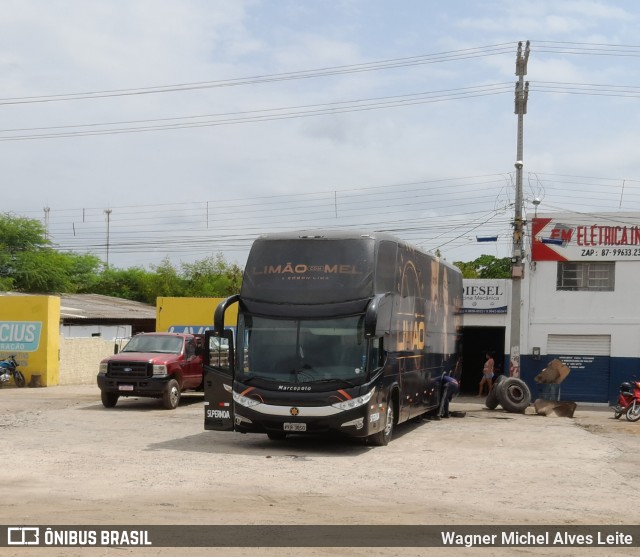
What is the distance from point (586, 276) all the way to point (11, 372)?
20784 millimetres

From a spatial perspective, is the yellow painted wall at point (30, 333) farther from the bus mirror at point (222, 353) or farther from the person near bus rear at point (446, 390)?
the bus mirror at point (222, 353)

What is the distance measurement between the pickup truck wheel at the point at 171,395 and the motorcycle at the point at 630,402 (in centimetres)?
1237

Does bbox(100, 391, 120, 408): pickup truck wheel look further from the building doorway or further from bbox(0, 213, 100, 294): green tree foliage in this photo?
bbox(0, 213, 100, 294): green tree foliage

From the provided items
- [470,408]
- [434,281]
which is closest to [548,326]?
[470,408]

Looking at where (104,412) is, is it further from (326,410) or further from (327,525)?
(327,525)

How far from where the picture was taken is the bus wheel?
59.0 feet

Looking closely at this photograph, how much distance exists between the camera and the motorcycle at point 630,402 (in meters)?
26.8

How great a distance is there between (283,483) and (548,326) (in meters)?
23.2

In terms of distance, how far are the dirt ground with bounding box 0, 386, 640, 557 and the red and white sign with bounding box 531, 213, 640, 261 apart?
12.0 m

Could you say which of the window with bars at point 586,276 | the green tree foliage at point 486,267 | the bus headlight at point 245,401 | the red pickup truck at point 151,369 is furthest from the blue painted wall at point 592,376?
the green tree foliage at point 486,267

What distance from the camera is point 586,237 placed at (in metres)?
34.2

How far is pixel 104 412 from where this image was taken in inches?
973

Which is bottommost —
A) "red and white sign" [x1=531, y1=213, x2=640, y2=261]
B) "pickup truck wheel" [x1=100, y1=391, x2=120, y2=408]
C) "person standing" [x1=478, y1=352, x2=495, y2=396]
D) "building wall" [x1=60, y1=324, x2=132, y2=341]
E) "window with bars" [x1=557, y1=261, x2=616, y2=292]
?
"pickup truck wheel" [x1=100, y1=391, x2=120, y2=408]

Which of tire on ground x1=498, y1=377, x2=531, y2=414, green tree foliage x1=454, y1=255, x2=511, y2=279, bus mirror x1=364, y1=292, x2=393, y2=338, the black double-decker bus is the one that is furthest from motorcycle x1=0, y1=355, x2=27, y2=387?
green tree foliage x1=454, y1=255, x2=511, y2=279
